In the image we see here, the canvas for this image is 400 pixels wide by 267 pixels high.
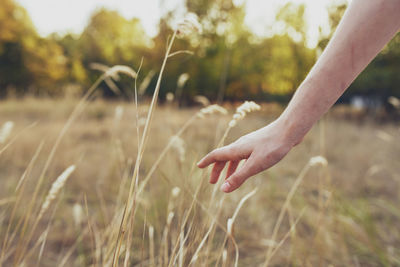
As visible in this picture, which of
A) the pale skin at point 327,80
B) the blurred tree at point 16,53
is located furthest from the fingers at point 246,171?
the blurred tree at point 16,53

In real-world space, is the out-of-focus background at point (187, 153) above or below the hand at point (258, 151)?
below

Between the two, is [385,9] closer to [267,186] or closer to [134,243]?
[134,243]

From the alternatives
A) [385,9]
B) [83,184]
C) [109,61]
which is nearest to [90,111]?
[83,184]

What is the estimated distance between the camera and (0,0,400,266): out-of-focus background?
1.27 m

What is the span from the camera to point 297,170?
157 inches

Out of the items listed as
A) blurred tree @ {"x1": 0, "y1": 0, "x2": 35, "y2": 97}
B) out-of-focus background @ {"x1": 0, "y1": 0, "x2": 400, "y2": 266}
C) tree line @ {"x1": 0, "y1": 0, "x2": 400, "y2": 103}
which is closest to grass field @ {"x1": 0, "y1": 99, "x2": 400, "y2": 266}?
out-of-focus background @ {"x1": 0, "y1": 0, "x2": 400, "y2": 266}

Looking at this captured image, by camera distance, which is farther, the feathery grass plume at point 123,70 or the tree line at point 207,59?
the tree line at point 207,59

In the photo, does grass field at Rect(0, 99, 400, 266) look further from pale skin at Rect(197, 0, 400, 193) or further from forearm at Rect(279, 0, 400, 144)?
forearm at Rect(279, 0, 400, 144)

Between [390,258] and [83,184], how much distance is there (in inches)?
101

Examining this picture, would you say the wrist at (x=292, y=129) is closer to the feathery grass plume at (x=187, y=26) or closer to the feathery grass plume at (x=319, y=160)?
the feathery grass plume at (x=187, y=26)

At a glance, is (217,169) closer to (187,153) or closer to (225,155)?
(225,155)

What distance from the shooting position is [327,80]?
0.63m

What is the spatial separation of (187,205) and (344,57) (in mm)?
1002

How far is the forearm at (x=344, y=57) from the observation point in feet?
1.84
